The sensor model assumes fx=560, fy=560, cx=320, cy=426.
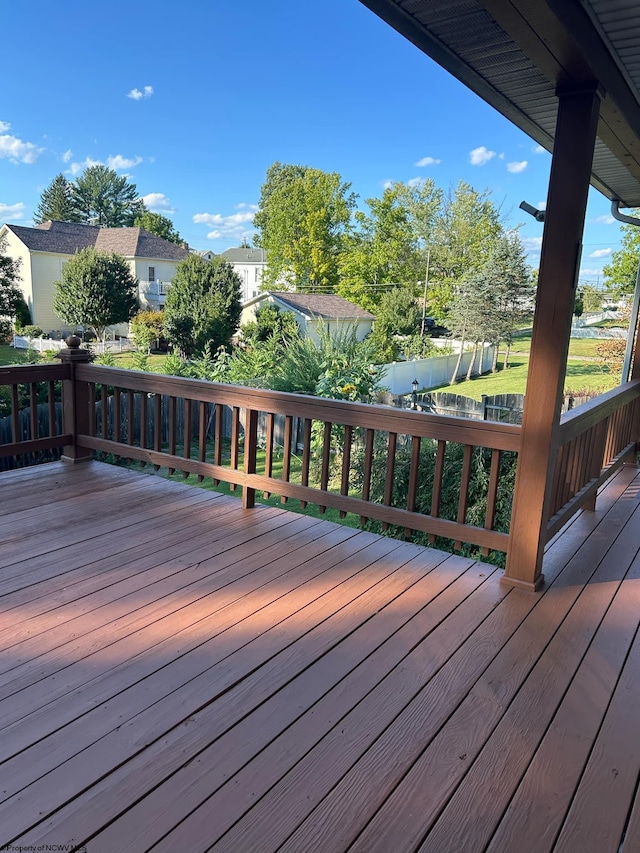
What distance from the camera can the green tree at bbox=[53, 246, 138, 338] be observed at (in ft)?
71.7

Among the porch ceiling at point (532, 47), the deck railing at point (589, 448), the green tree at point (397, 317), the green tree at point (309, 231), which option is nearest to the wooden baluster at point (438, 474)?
the deck railing at point (589, 448)

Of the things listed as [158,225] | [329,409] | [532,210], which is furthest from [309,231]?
[329,409]

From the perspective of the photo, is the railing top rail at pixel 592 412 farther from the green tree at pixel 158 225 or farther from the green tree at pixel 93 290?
the green tree at pixel 158 225

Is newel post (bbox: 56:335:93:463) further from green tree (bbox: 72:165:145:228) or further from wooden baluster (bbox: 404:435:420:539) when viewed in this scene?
green tree (bbox: 72:165:145:228)

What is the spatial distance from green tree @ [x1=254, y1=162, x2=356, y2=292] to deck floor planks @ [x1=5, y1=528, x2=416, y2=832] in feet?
94.8

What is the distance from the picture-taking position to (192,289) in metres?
20.5

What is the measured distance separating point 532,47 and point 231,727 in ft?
8.05

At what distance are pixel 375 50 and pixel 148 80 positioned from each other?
23360mm

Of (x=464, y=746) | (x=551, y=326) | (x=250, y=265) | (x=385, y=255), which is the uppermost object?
(x=250, y=265)

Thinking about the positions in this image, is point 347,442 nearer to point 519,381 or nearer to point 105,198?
point 519,381

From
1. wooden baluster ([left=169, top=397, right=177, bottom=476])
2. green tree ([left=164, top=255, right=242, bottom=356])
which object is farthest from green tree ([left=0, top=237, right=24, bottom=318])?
wooden baluster ([left=169, top=397, right=177, bottom=476])

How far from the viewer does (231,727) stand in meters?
1.67

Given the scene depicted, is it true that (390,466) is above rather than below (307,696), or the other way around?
above

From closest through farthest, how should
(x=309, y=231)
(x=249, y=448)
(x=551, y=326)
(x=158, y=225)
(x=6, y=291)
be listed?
(x=551, y=326) < (x=249, y=448) < (x=6, y=291) < (x=309, y=231) < (x=158, y=225)
